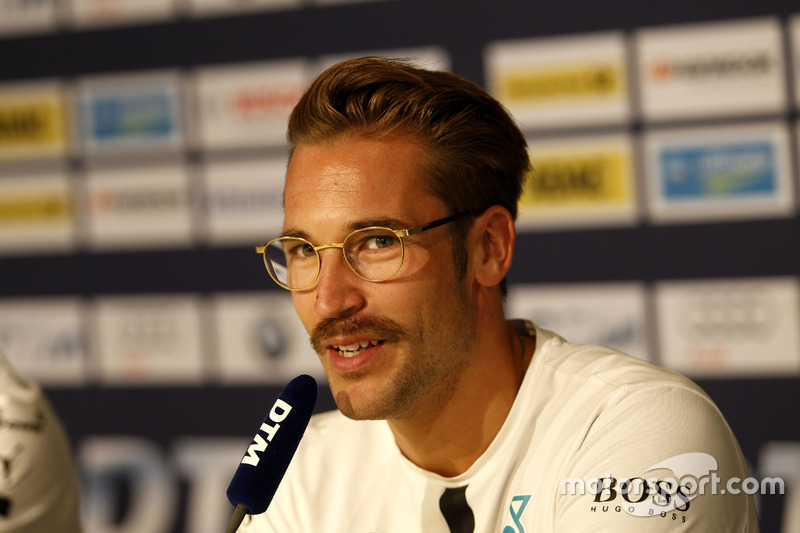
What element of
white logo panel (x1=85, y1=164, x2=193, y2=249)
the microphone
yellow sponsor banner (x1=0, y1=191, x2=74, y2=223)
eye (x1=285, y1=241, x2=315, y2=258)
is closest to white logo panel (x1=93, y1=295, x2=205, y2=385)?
white logo panel (x1=85, y1=164, x2=193, y2=249)

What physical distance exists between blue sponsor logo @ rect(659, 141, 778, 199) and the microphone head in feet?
5.16

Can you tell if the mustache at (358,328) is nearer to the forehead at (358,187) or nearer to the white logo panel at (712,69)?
the forehead at (358,187)

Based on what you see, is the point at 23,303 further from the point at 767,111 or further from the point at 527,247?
the point at 767,111

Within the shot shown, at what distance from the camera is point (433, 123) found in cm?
116

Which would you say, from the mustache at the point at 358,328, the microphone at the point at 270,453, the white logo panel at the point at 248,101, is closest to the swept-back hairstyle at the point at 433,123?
the mustache at the point at 358,328

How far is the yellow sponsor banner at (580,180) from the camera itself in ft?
7.72

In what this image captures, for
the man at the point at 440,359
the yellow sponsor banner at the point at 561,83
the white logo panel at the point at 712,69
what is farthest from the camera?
the yellow sponsor banner at the point at 561,83

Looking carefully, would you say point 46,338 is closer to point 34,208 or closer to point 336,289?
point 34,208

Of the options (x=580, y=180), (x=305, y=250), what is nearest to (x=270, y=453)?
(x=305, y=250)

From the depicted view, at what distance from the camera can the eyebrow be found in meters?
1.07

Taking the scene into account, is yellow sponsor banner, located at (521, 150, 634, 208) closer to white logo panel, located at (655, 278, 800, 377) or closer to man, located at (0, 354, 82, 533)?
white logo panel, located at (655, 278, 800, 377)

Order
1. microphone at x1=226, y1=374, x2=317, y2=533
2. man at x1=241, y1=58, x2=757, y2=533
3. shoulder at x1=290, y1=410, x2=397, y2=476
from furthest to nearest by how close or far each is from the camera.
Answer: shoulder at x1=290, y1=410, x2=397, y2=476
man at x1=241, y1=58, x2=757, y2=533
microphone at x1=226, y1=374, x2=317, y2=533

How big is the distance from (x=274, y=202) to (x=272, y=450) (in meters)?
1.80

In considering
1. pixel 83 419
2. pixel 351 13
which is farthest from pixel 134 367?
pixel 351 13
